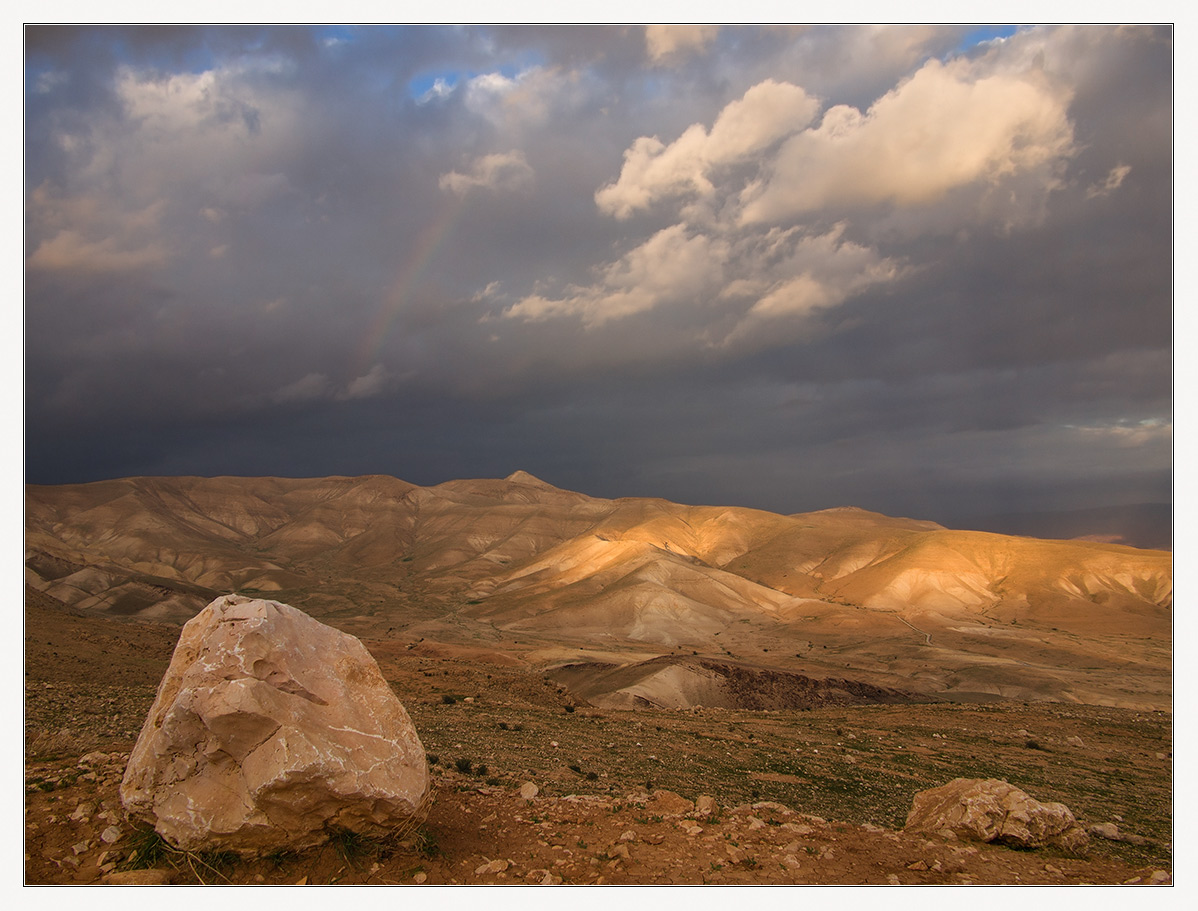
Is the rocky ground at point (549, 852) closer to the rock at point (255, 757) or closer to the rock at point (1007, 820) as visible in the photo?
the rock at point (1007, 820)

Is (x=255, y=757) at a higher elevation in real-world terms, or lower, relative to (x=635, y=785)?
higher

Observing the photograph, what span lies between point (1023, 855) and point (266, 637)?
11206mm

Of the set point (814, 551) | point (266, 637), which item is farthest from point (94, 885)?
point (814, 551)

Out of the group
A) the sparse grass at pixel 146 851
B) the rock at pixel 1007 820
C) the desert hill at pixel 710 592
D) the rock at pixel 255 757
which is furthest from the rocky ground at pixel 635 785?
the desert hill at pixel 710 592

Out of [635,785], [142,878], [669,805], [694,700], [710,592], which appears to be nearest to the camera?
[142,878]

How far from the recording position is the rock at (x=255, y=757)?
7.32 meters

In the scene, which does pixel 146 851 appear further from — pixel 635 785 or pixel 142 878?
pixel 635 785

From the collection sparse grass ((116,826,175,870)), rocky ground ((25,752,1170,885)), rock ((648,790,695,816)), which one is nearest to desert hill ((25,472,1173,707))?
rock ((648,790,695,816))

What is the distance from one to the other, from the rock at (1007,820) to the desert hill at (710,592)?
27283 mm

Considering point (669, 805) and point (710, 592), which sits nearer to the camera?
point (669, 805)

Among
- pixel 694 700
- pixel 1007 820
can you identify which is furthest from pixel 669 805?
pixel 694 700

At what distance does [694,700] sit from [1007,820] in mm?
28756

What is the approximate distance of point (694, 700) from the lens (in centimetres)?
3788

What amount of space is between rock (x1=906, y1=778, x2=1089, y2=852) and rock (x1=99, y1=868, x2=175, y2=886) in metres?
10.7
